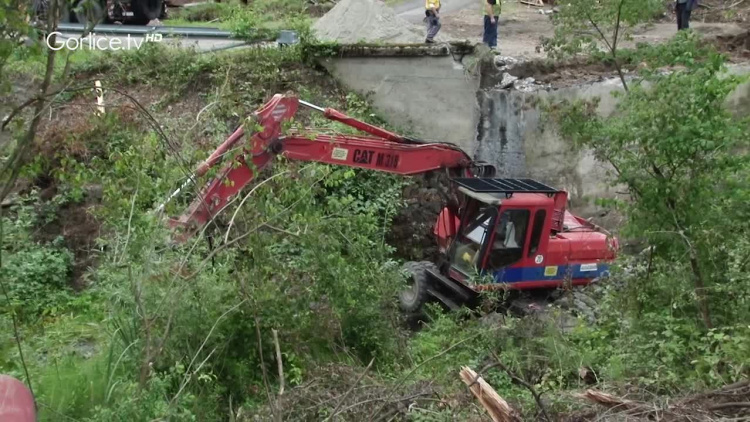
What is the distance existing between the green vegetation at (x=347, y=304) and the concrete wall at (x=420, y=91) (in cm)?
589

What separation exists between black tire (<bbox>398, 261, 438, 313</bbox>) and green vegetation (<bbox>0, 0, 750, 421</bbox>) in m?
1.82

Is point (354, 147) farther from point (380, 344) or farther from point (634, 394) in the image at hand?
point (634, 394)

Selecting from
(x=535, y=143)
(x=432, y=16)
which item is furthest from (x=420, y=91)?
(x=535, y=143)

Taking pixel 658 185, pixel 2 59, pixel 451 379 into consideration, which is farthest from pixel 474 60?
pixel 2 59

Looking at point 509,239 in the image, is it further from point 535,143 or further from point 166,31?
point 166,31

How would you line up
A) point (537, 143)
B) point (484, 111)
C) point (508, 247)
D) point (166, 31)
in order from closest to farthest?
point (508, 247)
point (537, 143)
point (484, 111)
point (166, 31)

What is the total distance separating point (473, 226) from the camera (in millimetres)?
12203

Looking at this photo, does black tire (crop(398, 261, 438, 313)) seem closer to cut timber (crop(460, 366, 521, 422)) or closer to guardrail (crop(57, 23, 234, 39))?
cut timber (crop(460, 366, 521, 422))

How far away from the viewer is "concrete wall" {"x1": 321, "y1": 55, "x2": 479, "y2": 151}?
15766mm

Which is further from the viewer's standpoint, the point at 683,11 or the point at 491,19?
the point at 683,11

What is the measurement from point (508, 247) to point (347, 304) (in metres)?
4.08

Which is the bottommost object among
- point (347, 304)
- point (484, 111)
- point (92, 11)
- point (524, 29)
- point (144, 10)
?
point (347, 304)

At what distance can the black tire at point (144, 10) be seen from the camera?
2059cm

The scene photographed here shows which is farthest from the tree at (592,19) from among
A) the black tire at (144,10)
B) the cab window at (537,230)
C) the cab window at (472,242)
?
the black tire at (144,10)
